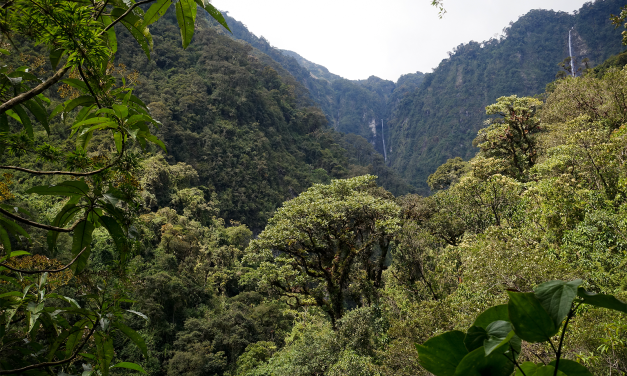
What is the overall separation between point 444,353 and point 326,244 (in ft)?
26.1

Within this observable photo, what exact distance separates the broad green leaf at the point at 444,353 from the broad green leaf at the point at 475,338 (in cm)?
2

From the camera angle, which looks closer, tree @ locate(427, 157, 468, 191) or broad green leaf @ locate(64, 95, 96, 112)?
broad green leaf @ locate(64, 95, 96, 112)

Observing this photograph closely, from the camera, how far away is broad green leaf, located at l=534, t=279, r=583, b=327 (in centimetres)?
26

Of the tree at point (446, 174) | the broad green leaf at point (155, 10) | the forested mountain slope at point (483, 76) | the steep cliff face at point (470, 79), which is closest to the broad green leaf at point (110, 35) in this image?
the broad green leaf at point (155, 10)

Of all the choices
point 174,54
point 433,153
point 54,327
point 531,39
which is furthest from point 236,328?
point 531,39

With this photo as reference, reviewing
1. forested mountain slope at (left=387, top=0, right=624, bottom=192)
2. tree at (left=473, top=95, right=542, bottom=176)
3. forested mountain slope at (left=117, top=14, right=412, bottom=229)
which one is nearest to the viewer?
tree at (left=473, top=95, right=542, bottom=176)

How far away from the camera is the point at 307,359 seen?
22.6 ft

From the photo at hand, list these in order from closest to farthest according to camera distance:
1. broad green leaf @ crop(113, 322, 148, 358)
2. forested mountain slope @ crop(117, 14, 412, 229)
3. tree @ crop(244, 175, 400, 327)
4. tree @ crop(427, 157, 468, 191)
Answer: broad green leaf @ crop(113, 322, 148, 358) < tree @ crop(244, 175, 400, 327) < tree @ crop(427, 157, 468, 191) < forested mountain slope @ crop(117, 14, 412, 229)

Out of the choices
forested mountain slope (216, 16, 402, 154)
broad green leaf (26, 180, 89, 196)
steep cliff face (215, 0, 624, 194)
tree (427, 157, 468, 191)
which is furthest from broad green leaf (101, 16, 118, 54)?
forested mountain slope (216, 16, 402, 154)

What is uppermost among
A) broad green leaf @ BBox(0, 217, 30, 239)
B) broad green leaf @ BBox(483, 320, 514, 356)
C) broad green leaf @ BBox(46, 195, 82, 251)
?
broad green leaf @ BBox(483, 320, 514, 356)

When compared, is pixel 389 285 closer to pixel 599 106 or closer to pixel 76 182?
pixel 599 106

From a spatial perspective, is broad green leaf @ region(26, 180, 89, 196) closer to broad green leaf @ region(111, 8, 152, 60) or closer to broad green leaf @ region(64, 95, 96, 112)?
broad green leaf @ region(64, 95, 96, 112)

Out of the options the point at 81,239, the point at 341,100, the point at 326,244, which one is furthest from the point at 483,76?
the point at 81,239

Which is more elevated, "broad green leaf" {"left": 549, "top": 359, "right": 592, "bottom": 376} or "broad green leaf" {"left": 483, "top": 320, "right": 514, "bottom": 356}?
"broad green leaf" {"left": 483, "top": 320, "right": 514, "bottom": 356}
